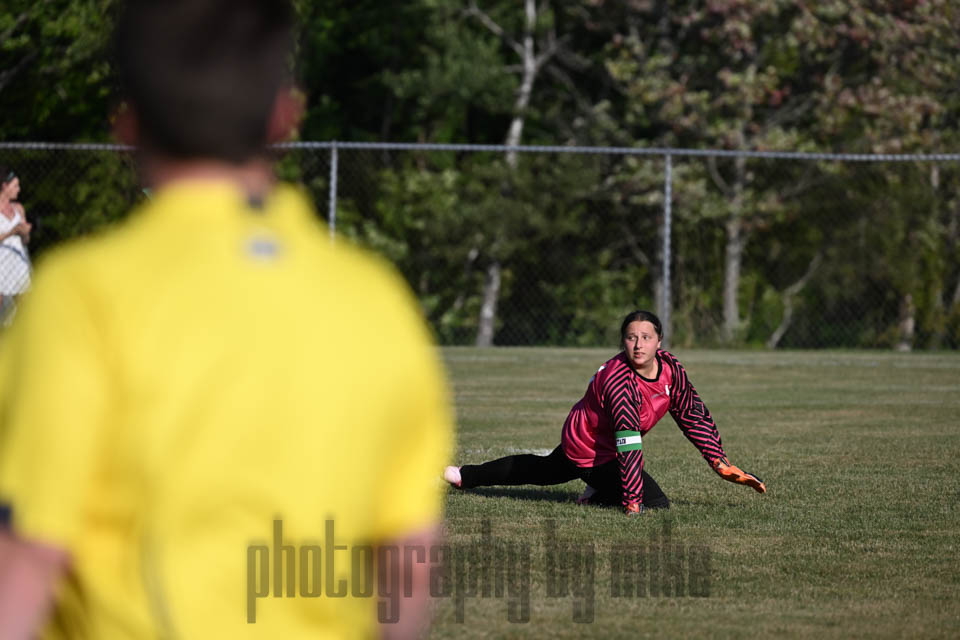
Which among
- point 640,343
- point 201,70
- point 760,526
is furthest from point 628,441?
point 201,70

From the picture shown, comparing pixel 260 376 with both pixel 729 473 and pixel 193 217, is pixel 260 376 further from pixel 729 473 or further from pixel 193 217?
pixel 729 473

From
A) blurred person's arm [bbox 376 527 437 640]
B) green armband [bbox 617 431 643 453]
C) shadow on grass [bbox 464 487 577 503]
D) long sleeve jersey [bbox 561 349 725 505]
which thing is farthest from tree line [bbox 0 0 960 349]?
blurred person's arm [bbox 376 527 437 640]

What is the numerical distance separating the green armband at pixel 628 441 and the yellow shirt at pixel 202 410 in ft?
16.4

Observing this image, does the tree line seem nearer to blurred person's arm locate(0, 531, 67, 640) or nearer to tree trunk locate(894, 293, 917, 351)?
tree trunk locate(894, 293, 917, 351)

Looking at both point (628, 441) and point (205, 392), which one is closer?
point (205, 392)

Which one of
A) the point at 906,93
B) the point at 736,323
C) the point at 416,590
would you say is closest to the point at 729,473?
the point at 416,590

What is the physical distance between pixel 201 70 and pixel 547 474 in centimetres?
556

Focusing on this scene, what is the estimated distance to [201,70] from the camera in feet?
4.30

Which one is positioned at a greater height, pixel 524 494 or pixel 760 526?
pixel 760 526

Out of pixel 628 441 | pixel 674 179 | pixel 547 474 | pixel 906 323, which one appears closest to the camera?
pixel 628 441

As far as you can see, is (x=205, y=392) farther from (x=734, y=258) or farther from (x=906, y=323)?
(x=734, y=258)

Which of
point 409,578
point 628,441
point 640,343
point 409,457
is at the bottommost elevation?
point 628,441

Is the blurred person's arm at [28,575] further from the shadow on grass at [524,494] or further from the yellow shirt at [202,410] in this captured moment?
the shadow on grass at [524,494]

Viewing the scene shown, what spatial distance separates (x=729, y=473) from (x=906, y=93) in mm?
16267
